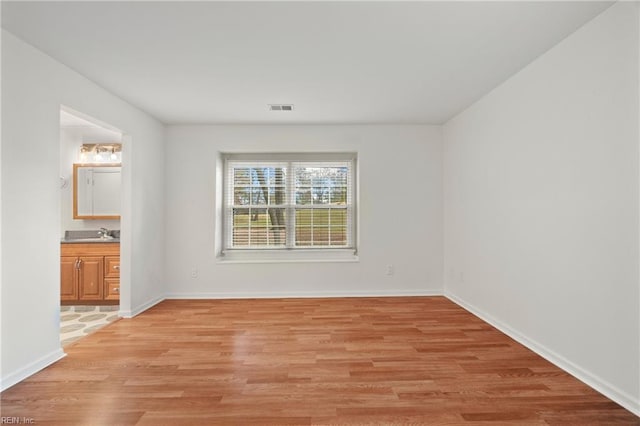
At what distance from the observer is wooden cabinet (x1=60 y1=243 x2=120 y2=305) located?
4445 mm

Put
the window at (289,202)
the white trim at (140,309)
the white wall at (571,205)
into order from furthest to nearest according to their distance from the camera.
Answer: the window at (289,202) < the white trim at (140,309) < the white wall at (571,205)

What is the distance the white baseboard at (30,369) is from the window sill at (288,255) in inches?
94.1

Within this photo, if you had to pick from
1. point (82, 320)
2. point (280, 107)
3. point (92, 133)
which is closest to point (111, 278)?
point (82, 320)

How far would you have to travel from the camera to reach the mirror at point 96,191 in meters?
5.09

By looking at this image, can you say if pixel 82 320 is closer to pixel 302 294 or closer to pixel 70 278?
pixel 70 278

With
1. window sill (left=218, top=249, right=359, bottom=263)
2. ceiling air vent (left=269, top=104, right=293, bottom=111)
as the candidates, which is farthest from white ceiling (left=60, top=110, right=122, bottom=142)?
ceiling air vent (left=269, top=104, right=293, bottom=111)

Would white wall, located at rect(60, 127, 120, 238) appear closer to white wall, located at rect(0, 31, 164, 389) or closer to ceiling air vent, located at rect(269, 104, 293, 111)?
white wall, located at rect(0, 31, 164, 389)

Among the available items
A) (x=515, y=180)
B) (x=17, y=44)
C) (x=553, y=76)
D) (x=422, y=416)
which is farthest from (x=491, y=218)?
(x=17, y=44)

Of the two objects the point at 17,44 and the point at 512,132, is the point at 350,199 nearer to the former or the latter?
the point at 512,132

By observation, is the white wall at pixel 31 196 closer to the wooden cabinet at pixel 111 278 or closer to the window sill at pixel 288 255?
the wooden cabinet at pixel 111 278

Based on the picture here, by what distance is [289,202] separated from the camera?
5195 mm

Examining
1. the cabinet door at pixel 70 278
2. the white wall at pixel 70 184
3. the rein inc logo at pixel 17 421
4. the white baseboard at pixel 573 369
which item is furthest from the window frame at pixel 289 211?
the rein inc logo at pixel 17 421

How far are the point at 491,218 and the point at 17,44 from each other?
443 cm

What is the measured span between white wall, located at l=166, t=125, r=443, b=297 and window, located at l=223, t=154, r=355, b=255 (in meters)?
0.31
